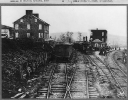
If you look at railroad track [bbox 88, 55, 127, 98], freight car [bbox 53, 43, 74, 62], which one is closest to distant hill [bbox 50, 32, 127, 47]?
railroad track [bbox 88, 55, 127, 98]

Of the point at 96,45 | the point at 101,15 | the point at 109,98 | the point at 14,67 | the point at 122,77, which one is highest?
the point at 101,15

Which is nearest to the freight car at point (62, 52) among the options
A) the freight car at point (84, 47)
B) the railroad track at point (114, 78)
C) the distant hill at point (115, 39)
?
the freight car at point (84, 47)

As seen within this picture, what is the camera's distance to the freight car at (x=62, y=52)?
1069 centimetres

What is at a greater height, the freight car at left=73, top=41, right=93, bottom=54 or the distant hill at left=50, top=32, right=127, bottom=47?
the distant hill at left=50, top=32, right=127, bottom=47

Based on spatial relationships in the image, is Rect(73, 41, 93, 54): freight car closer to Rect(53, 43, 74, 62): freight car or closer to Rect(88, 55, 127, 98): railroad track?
Rect(53, 43, 74, 62): freight car

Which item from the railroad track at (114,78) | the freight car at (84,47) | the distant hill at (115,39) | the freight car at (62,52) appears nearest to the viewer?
the railroad track at (114,78)

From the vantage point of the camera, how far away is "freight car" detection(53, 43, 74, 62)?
1069cm

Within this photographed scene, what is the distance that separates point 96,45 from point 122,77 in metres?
2.80

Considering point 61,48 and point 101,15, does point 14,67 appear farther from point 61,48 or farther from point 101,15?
point 101,15

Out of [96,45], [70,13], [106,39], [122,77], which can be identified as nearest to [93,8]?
[70,13]

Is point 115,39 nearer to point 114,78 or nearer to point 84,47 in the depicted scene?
point 114,78

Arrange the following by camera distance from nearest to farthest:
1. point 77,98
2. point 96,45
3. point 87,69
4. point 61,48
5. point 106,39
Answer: point 77,98, point 87,69, point 106,39, point 96,45, point 61,48

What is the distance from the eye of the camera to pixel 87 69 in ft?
29.9

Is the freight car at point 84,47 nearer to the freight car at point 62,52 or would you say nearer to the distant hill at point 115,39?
the freight car at point 62,52
